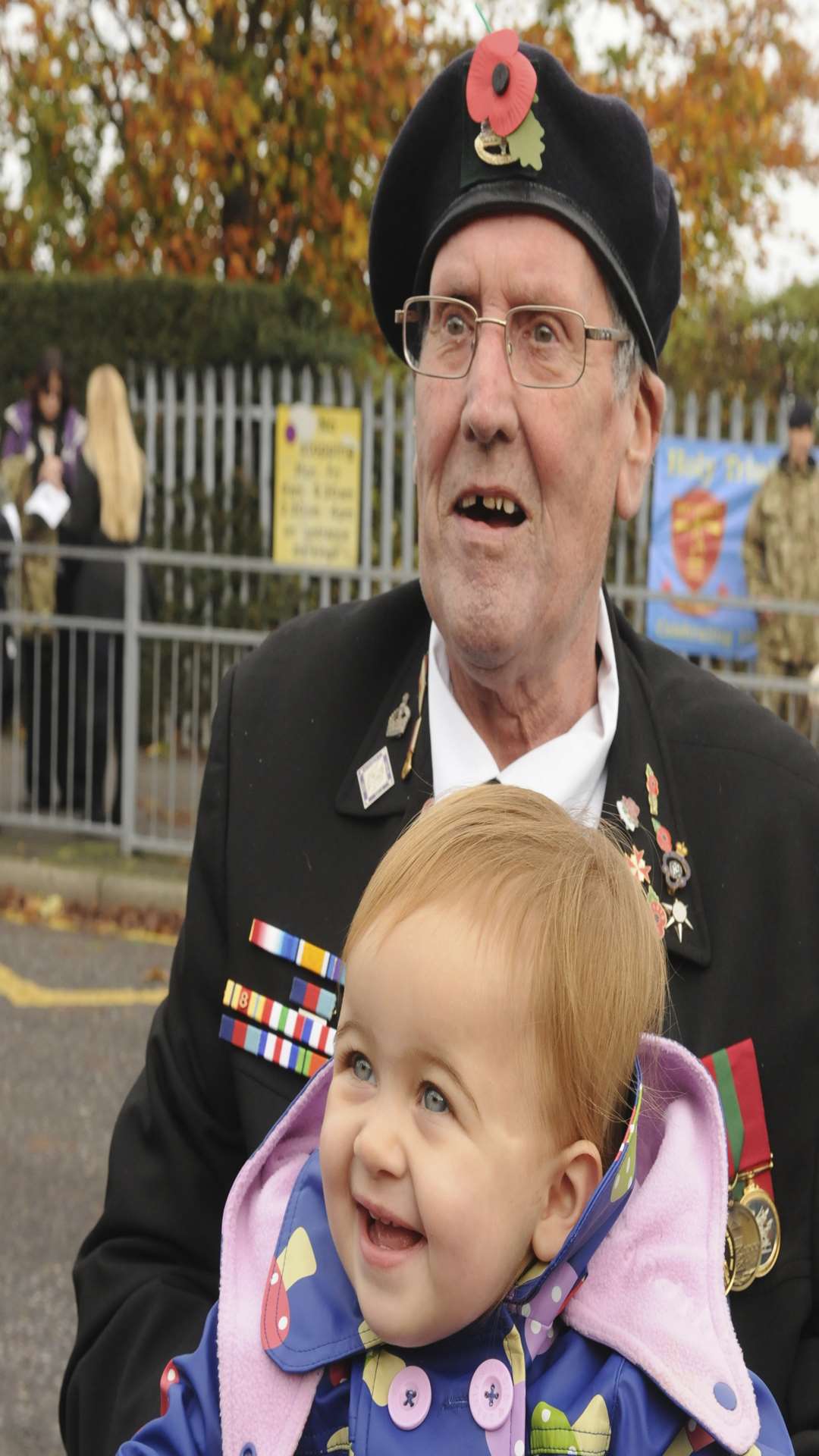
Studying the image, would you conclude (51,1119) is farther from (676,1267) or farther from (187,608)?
(187,608)

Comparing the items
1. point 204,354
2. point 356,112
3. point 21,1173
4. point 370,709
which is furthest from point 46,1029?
point 356,112

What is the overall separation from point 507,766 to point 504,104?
773 millimetres

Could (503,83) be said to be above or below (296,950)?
above

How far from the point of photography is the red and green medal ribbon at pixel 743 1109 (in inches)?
76.3

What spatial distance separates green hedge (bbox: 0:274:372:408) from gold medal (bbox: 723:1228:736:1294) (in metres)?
9.73

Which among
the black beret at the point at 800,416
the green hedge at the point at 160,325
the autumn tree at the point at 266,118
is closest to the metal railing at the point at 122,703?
the black beret at the point at 800,416

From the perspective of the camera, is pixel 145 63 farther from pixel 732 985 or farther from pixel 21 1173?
pixel 732 985

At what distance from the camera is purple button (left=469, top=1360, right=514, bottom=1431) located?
1.58 metres

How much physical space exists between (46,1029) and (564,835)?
5.11 metres

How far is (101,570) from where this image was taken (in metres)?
8.65

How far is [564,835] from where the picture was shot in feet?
5.53

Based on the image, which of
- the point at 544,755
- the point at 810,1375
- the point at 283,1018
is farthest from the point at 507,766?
the point at 810,1375

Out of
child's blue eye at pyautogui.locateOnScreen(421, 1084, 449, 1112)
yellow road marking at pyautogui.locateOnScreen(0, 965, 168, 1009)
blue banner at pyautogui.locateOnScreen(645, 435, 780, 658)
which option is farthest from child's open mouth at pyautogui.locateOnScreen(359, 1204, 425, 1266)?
blue banner at pyautogui.locateOnScreen(645, 435, 780, 658)

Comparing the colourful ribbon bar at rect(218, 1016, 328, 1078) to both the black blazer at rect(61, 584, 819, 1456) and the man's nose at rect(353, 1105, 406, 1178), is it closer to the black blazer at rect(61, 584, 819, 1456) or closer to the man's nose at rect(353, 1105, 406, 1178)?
the black blazer at rect(61, 584, 819, 1456)
